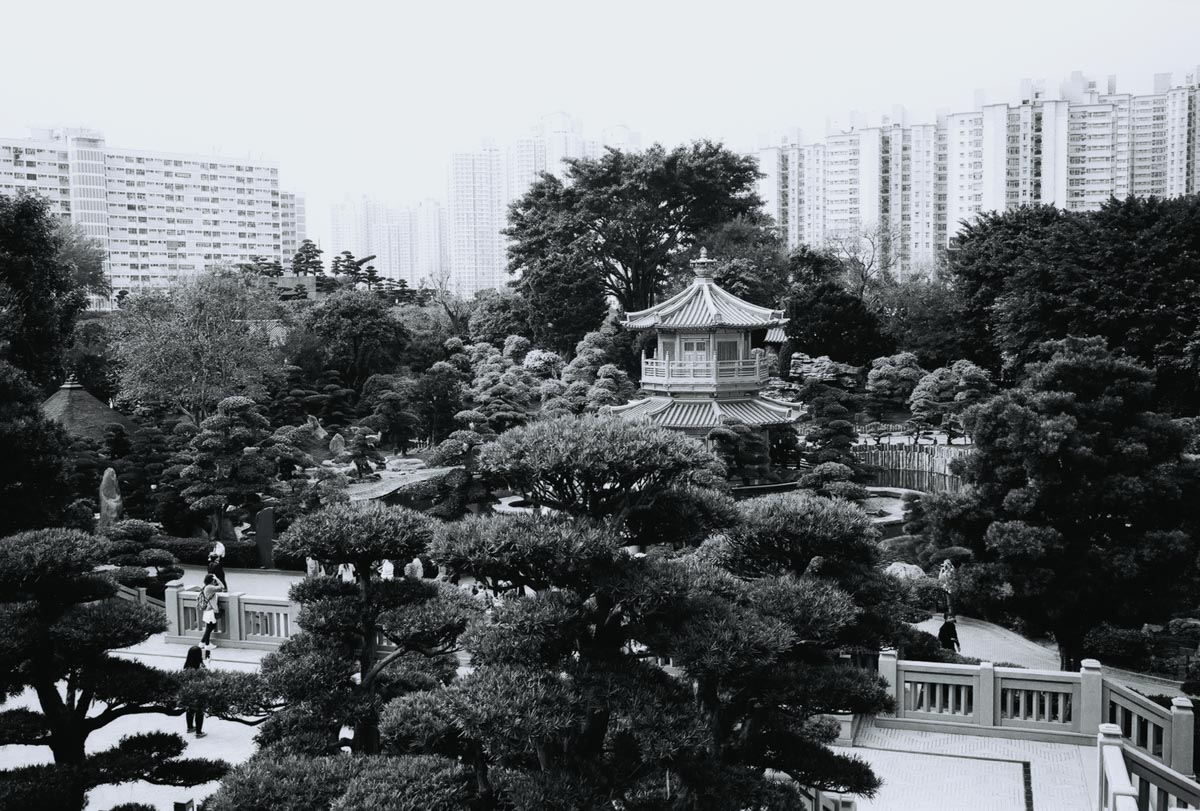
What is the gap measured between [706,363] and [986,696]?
41.1 feet

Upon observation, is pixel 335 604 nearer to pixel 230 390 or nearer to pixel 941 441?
pixel 230 390

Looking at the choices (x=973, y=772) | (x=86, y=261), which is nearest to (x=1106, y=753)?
(x=973, y=772)

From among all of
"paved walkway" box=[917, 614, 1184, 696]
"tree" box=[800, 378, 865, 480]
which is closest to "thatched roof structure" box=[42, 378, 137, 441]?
"tree" box=[800, 378, 865, 480]

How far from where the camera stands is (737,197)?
1364 inches

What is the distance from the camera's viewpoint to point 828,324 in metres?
31.3

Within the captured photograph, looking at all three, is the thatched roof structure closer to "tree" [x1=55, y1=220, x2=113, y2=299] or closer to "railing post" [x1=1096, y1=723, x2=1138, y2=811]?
"tree" [x1=55, y1=220, x2=113, y2=299]

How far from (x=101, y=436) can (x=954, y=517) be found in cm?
1780

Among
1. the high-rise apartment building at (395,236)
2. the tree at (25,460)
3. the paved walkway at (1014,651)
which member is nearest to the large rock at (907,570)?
the paved walkway at (1014,651)

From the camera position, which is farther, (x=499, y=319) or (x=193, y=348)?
(x=499, y=319)

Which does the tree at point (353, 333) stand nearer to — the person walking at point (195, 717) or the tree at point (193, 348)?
the tree at point (193, 348)

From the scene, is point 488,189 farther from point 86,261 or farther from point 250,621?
point 250,621

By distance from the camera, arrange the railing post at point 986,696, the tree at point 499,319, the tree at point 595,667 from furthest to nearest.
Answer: the tree at point 499,319 < the railing post at point 986,696 < the tree at point 595,667

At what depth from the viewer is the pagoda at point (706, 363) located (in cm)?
2161

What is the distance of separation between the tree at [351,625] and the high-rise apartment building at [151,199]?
51447mm
